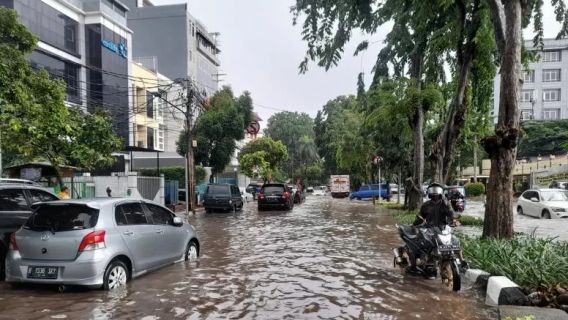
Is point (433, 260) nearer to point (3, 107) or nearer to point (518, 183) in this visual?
point (3, 107)

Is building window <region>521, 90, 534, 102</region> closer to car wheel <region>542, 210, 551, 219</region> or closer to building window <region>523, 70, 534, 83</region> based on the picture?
building window <region>523, 70, 534, 83</region>

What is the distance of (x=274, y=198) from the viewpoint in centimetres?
3045

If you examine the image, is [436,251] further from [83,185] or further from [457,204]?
[83,185]

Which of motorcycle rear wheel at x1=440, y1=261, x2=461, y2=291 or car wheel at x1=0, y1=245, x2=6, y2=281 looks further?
car wheel at x1=0, y1=245, x2=6, y2=281

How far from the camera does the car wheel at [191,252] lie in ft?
35.4

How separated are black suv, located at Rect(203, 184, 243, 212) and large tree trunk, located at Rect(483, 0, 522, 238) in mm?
20223

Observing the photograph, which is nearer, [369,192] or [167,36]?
[369,192]

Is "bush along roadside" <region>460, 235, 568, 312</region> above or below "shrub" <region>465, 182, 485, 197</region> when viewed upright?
above

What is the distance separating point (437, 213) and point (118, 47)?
3697cm

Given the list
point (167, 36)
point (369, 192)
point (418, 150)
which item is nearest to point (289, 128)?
point (167, 36)

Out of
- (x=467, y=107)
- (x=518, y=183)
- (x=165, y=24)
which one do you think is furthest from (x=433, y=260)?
(x=165, y=24)

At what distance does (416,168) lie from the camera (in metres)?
23.1

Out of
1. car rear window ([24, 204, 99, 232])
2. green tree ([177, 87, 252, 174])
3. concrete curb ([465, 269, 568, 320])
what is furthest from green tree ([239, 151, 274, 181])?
concrete curb ([465, 269, 568, 320])

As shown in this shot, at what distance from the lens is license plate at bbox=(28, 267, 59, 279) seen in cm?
762
